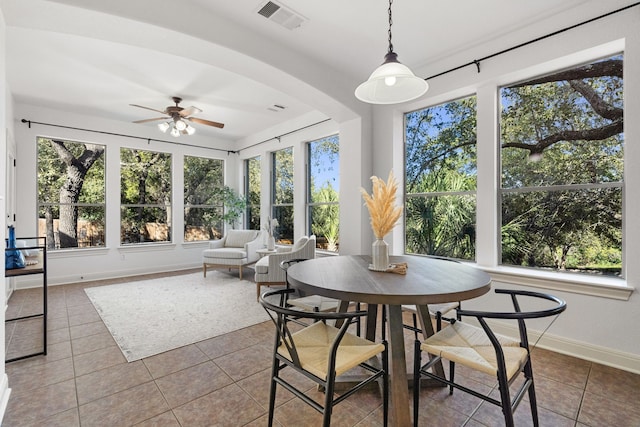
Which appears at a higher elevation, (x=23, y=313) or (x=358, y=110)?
(x=358, y=110)

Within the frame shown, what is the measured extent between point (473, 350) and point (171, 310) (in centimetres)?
334

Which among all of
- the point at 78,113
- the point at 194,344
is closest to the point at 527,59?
the point at 194,344

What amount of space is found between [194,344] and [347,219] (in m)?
2.25

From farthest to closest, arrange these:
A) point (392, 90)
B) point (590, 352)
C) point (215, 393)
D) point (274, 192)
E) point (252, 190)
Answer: point (252, 190)
point (274, 192)
point (590, 352)
point (392, 90)
point (215, 393)

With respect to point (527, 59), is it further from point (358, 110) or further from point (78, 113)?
point (78, 113)

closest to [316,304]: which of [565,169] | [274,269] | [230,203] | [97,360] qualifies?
[97,360]

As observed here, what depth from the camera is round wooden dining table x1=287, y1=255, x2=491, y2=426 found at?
142cm

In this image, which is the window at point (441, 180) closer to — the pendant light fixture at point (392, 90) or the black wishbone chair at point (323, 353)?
the pendant light fixture at point (392, 90)

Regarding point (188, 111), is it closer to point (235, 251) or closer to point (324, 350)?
point (235, 251)

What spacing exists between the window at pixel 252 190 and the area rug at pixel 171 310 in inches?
75.5

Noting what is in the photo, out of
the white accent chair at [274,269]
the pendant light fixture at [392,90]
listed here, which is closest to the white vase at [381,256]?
the pendant light fixture at [392,90]

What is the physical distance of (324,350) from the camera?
154 cm

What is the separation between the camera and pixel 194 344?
275 cm

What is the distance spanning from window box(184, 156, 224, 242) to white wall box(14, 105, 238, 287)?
157mm
